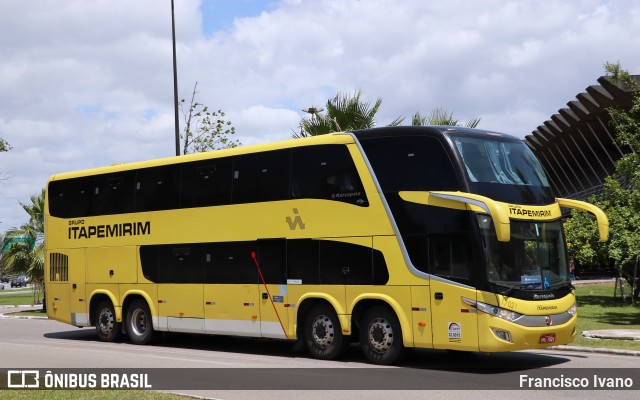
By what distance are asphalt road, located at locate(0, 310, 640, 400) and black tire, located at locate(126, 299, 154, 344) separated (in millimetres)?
384

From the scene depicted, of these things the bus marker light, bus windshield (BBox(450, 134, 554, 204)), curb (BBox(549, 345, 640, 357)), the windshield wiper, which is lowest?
curb (BBox(549, 345, 640, 357))

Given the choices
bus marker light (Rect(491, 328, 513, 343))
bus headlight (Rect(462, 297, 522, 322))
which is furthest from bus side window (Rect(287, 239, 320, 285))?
bus marker light (Rect(491, 328, 513, 343))

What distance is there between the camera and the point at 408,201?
49.4ft

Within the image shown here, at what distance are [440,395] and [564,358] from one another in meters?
5.15

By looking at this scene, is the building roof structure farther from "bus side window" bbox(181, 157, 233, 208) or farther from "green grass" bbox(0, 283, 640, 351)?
"bus side window" bbox(181, 157, 233, 208)

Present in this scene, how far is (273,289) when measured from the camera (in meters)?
17.3

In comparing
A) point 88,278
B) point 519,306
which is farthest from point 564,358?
point 88,278

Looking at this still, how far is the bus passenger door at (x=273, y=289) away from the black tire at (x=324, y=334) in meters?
0.56

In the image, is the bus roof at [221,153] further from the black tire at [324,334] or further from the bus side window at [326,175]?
the black tire at [324,334]

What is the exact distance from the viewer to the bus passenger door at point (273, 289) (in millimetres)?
17125

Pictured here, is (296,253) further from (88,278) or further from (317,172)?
(88,278)

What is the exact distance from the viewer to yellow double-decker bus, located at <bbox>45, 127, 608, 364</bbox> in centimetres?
1422

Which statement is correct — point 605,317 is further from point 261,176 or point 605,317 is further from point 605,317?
point 261,176

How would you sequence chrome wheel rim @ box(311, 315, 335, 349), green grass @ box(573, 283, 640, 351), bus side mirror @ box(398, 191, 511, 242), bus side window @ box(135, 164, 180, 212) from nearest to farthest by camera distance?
1. bus side mirror @ box(398, 191, 511, 242)
2. chrome wheel rim @ box(311, 315, 335, 349)
3. green grass @ box(573, 283, 640, 351)
4. bus side window @ box(135, 164, 180, 212)
